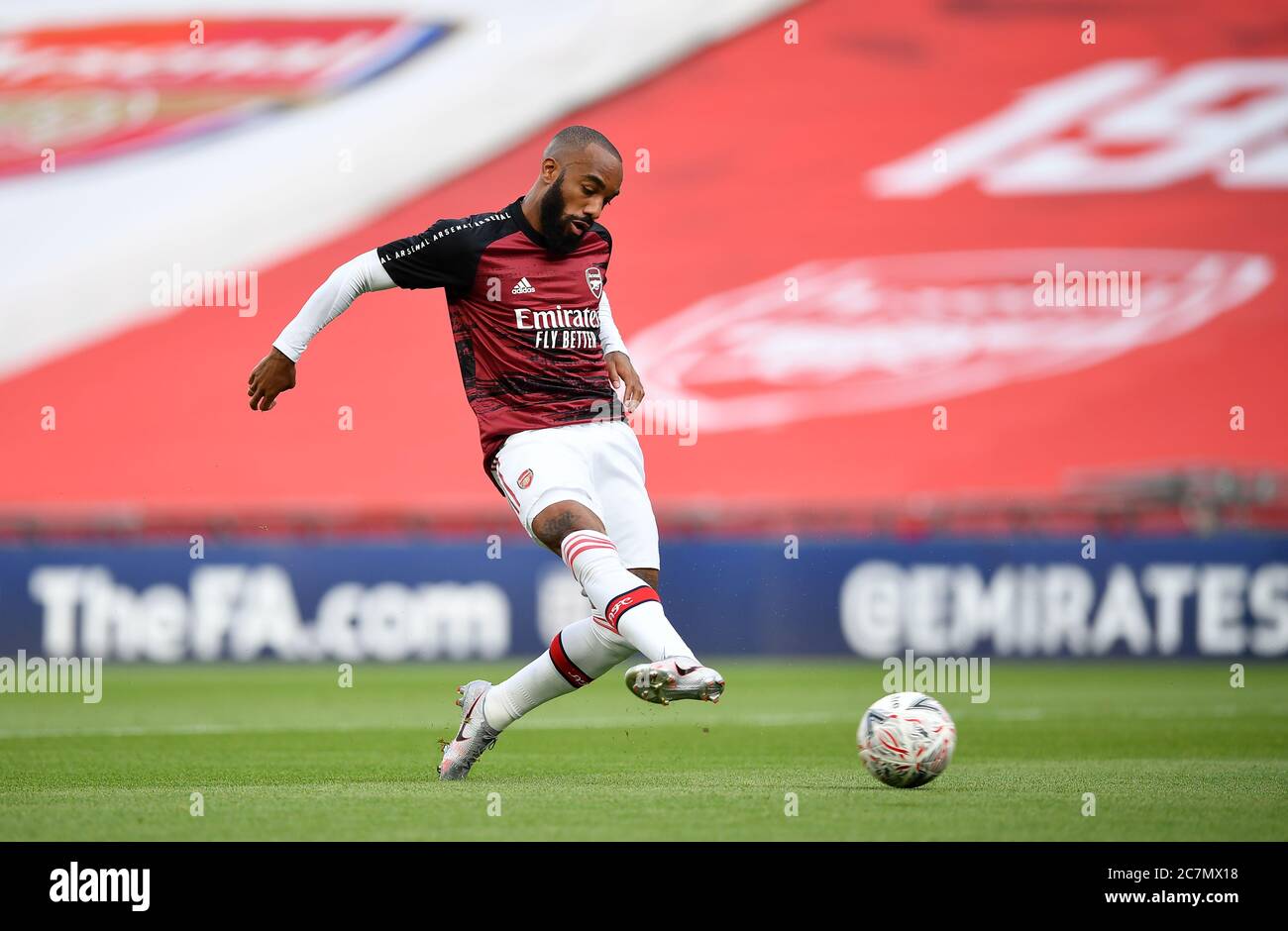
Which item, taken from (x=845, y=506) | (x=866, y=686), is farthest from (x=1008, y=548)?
(x=845, y=506)

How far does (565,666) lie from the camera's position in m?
7.59

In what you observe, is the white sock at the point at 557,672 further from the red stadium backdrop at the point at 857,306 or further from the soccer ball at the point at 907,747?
the red stadium backdrop at the point at 857,306

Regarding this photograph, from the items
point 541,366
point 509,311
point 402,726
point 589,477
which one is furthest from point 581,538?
point 402,726

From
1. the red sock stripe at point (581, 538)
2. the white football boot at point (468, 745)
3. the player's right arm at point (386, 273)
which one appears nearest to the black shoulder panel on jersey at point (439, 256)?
the player's right arm at point (386, 273)

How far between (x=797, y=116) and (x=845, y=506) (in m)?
5.00

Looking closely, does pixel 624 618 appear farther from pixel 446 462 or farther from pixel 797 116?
pixel 797 116

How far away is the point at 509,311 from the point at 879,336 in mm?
15102

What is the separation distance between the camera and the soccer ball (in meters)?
7.08

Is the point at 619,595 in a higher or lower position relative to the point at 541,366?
lower

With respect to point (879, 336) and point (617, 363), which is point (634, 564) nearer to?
point (617, 363)

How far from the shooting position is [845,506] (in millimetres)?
21484

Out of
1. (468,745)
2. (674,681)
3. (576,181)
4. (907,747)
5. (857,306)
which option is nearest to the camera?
(674,681)

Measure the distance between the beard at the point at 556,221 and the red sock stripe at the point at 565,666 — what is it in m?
1.63

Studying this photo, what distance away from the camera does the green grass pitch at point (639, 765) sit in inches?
236
